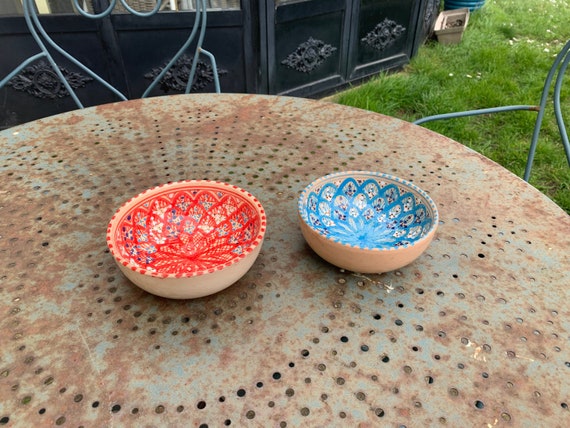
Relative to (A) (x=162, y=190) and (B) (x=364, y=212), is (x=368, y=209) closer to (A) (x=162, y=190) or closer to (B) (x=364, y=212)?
(B) (x=364, y=212)

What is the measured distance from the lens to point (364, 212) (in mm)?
888

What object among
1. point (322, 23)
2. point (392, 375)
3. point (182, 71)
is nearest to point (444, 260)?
point (392, 375)

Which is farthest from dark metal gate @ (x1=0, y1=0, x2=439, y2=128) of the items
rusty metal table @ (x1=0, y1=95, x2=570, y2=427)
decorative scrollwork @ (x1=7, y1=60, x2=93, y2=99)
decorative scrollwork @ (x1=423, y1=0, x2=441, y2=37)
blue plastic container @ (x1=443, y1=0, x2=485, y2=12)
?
rusty metal table @ (x1=0, y1=95, x2=570, y2=427)

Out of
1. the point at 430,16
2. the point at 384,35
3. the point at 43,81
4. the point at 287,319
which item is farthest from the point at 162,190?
the point at 430,16

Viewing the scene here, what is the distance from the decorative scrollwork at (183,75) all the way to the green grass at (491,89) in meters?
0.90

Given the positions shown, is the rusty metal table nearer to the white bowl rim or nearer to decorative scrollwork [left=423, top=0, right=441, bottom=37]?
the white bowl rim

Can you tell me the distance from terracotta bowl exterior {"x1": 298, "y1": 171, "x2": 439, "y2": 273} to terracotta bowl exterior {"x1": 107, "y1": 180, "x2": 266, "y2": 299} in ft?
0.36

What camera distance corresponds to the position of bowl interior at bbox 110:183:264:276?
786mm

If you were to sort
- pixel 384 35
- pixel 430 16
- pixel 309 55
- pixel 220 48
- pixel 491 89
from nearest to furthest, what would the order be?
1. pixel 220 48
2. pixel 309 55
3. pixel 491 89
4. pixel 384 35
5. pixel 430 16

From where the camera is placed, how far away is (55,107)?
245 cm

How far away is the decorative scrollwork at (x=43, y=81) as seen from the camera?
2.32m

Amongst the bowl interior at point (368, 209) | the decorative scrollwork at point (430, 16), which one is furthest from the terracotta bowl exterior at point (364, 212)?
the decorative scrollwork at point (430, 16)

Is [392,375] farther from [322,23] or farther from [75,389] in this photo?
[322,23]

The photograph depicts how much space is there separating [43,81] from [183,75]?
28.5 inches
